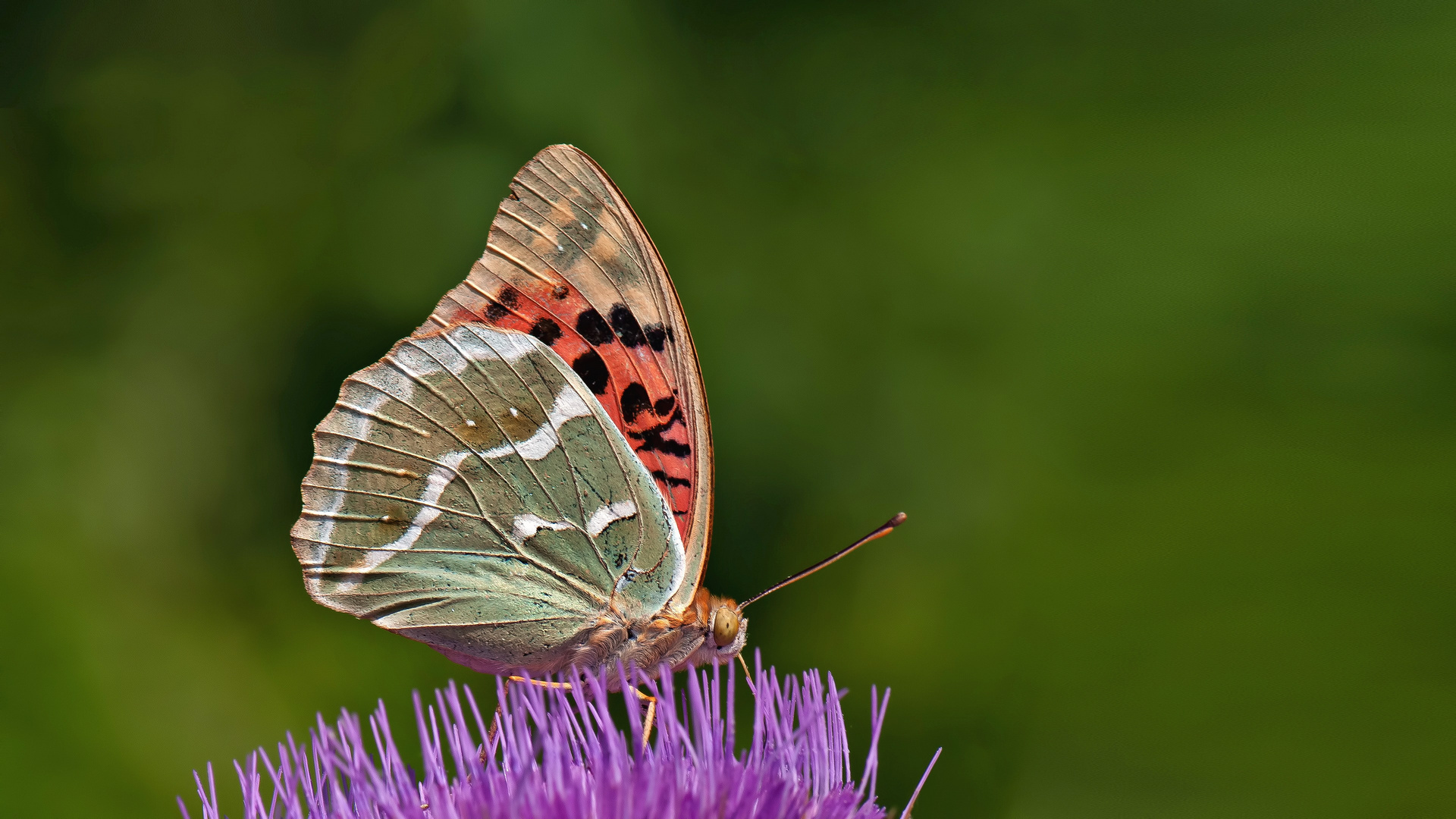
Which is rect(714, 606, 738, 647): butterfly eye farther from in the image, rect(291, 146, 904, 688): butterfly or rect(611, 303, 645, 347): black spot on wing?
rect(611, 303, 645, 347): black spot on wing

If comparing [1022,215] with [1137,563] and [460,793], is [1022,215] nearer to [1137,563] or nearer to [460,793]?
[1137,563]

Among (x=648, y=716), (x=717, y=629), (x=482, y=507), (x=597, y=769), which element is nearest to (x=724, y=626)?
(x=717, y=629)

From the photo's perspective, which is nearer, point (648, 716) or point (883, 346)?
point (648, 716)

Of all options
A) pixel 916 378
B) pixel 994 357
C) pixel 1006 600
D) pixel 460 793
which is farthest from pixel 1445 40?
pixel 460 793

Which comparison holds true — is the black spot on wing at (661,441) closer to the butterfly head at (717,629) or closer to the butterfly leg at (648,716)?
the butterfly head at (717,629)

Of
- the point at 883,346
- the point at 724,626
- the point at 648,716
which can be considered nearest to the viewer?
the point at 648,716

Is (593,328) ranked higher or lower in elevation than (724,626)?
higher

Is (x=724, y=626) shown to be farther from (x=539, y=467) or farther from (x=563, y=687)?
(x=539, y=467)
